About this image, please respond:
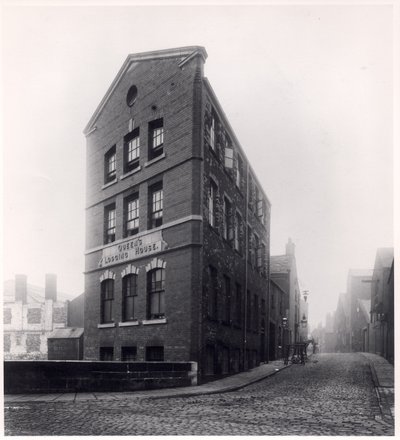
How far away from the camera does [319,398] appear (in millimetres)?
14469

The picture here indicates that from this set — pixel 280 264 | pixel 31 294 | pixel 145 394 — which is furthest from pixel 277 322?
pixel 31 294

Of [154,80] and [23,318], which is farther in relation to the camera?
[23,318]

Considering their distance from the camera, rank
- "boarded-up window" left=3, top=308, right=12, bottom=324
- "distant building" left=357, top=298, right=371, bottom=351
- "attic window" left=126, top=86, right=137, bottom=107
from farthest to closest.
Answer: "distant building" left=357, top=298, right=371, bottom=351, "boarded-up window" left=3, top=308, right=12, bottom=324, "attic window" left=126, top=86, right=137, bottom=107

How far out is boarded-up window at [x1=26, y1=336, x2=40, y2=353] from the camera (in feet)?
161

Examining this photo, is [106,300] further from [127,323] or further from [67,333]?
[67,333]

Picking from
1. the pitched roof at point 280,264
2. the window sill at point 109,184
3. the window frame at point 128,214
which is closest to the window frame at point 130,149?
the window sill at point 109,184

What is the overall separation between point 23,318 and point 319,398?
4043 cm

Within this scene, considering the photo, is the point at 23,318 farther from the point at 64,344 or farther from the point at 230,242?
the point at 230,242

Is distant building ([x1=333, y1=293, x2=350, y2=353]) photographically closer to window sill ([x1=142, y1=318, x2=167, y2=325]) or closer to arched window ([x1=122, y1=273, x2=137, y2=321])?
arched window ([x1=122, y1=273, x2=137, y2=321])

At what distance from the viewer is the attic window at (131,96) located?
848 inches

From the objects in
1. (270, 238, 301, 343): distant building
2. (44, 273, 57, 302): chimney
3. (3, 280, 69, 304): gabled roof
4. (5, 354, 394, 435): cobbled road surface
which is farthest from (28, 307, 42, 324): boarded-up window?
(5, 354, 394, 435): cobbled road surface

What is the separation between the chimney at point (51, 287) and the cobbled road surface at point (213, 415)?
37.3 metres

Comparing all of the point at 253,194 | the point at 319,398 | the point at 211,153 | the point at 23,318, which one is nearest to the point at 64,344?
the point at 23,318

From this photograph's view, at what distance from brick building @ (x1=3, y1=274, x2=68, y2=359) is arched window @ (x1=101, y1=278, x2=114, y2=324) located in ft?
92.5
